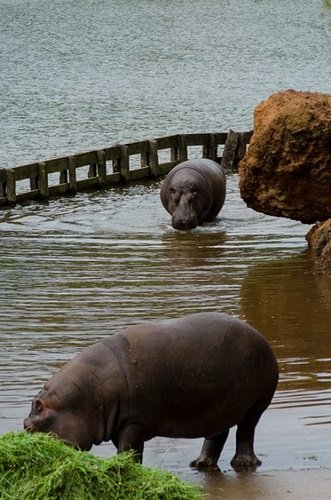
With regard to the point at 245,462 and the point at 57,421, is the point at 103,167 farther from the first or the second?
the point at 57,421

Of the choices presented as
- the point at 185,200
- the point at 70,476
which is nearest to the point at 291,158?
the point at 185,200

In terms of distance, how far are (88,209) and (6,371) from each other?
10543mm

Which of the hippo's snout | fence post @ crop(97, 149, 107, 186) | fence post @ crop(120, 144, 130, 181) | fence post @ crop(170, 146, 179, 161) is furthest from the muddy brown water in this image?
fence post @ crop(170, 146, 179, 161)

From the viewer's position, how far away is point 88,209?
20.5 metres

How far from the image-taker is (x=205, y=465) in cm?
760

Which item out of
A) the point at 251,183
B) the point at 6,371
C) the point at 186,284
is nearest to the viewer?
the point at 6,371

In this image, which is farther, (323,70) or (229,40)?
(229,40)

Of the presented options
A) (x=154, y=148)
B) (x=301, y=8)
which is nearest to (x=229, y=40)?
(x=301, y=8)

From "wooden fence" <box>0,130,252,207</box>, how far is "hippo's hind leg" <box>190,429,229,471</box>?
43.7 feet

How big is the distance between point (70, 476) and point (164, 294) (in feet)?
22.6

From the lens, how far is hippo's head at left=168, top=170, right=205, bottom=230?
18.3 metres

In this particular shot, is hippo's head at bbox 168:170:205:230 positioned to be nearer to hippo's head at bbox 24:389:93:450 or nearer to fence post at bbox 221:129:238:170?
fence post at bbox 221:129:238:170

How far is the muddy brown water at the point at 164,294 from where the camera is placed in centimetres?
843

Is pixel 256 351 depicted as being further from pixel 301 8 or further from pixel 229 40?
pixel 301 8
